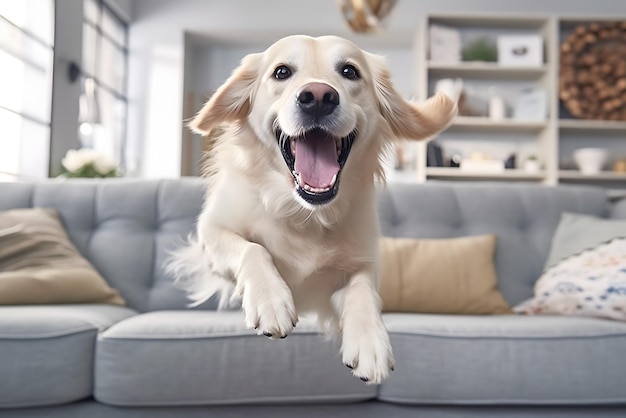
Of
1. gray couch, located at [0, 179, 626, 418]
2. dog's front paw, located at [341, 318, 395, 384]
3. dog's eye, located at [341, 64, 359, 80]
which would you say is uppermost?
dog's eye, located at [341, 64, 359, 80]

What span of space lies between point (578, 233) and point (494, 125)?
3.38 meters

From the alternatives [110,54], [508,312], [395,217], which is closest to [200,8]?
[110,54]

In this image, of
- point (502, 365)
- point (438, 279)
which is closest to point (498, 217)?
point (438, 279)

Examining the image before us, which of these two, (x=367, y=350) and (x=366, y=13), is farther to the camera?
(x=366, y=13)

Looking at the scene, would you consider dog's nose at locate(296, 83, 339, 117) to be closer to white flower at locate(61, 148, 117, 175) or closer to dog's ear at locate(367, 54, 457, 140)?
dog's ear at locate(367, 54, 457, 140)

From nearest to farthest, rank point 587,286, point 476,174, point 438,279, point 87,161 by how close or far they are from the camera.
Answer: point 587,286 → point 438,279 → point 87,161 → point 476,174

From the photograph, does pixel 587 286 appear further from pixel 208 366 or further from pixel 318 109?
pixel 318 109

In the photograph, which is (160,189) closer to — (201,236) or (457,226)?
(457,226)

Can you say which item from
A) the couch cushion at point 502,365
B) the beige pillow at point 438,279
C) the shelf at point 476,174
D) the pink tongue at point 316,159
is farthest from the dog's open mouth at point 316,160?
the shelf at point 476,174

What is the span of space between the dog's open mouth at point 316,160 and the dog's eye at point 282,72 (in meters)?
0.04

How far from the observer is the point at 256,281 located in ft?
1.37

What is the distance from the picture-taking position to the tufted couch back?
2227 millimetres

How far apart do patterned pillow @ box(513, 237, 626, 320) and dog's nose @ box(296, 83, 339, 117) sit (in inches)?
70.8

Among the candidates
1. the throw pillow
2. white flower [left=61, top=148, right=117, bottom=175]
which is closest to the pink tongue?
the throw pillow
